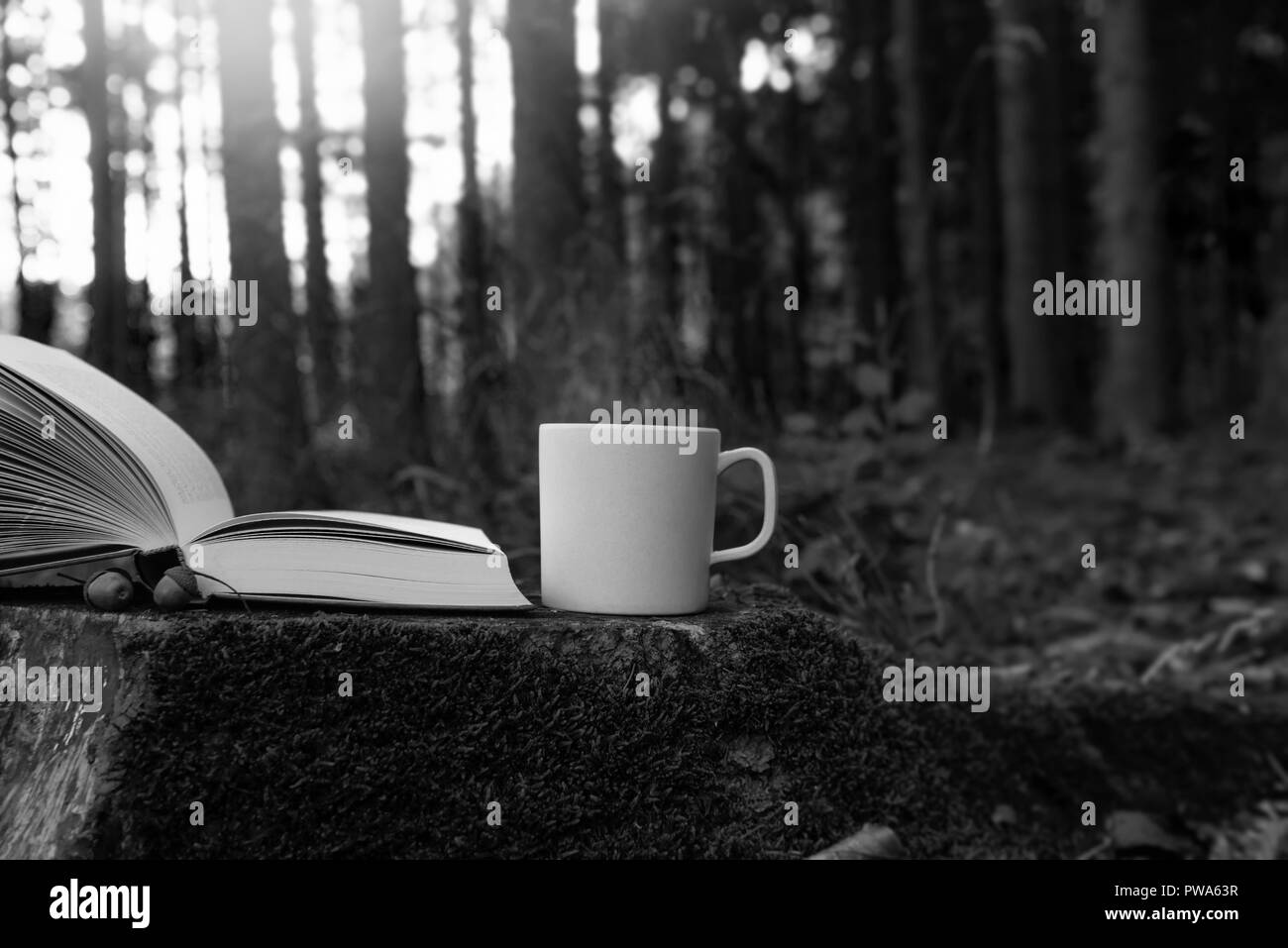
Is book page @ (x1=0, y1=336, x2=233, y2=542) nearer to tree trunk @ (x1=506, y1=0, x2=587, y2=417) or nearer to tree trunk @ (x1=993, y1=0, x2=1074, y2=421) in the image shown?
tree trunk @ (x1=506, y1=0, x2=587, y2=417)

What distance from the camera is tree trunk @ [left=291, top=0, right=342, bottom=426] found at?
5.25 m

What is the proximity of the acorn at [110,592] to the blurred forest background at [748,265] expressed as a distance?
4.31ft

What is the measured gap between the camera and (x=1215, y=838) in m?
2.32

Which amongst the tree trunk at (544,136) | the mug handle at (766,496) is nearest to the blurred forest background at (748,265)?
the tree trunk at (544,136)

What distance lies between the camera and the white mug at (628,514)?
1.66 m

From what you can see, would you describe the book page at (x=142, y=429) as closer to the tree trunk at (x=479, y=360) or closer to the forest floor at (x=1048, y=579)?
the forest floor at (x=1048, y=579)

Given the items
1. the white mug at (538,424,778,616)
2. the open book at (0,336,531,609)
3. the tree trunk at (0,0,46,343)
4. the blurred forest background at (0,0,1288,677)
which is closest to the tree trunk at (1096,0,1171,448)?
the blurred forest background at (0,0,1288,677)

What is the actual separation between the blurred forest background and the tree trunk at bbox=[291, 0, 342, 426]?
0.06 meters

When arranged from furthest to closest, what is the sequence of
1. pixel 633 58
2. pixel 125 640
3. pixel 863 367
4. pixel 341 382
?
pixel 633 58 < pixel 341 382 < pixel 863 367 < pixel 125 640

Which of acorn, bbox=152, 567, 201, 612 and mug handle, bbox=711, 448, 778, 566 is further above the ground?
Answer: mug handle, bbox=711, 448, 778, 566

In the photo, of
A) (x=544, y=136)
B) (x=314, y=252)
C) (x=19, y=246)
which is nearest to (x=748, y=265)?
(x=544, y=136)

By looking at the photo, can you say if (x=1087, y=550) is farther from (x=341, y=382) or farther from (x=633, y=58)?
(x=633, y=58)

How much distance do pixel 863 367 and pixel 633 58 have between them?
13.6 meters
